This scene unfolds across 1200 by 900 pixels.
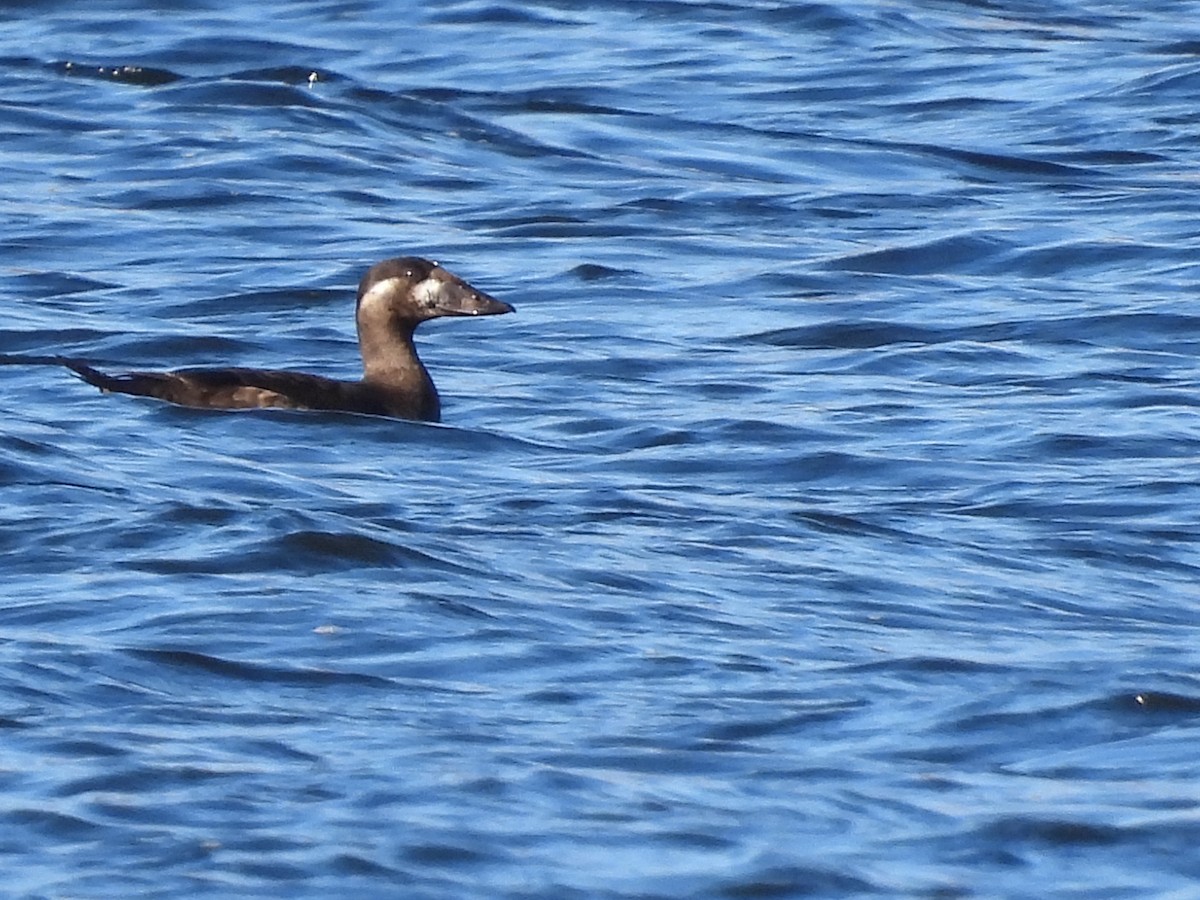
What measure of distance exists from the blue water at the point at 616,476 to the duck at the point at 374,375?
0.35 ft

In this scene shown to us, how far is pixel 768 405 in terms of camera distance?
1137 cm

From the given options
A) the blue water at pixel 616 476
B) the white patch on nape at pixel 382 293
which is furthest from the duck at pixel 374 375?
the blue water at pixel 616 476

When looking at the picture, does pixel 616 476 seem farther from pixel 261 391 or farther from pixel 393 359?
pixel 393 359

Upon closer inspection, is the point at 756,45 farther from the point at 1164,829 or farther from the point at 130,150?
the point at 1164,829

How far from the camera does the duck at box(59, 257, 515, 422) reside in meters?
10.8

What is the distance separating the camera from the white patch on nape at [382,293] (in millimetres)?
11906

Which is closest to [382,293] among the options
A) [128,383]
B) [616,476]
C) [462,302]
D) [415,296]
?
[415,296]

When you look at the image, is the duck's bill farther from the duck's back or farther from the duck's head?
the duck's back

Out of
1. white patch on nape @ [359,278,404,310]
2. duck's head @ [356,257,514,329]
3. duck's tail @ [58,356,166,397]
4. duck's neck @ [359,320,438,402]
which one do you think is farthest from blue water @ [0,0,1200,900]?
white patch on nape @ [359,278,404,310]

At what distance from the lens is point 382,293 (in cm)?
1191

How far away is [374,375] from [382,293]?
44 cm

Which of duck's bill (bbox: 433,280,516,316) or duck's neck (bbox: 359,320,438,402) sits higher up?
duck's bill (bbox: 433,280,516,316)

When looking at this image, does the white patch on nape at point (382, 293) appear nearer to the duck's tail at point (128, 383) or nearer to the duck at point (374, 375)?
the duck at point (374, 375)

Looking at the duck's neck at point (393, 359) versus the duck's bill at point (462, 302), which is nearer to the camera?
the duck's neck at point (393, 359)
